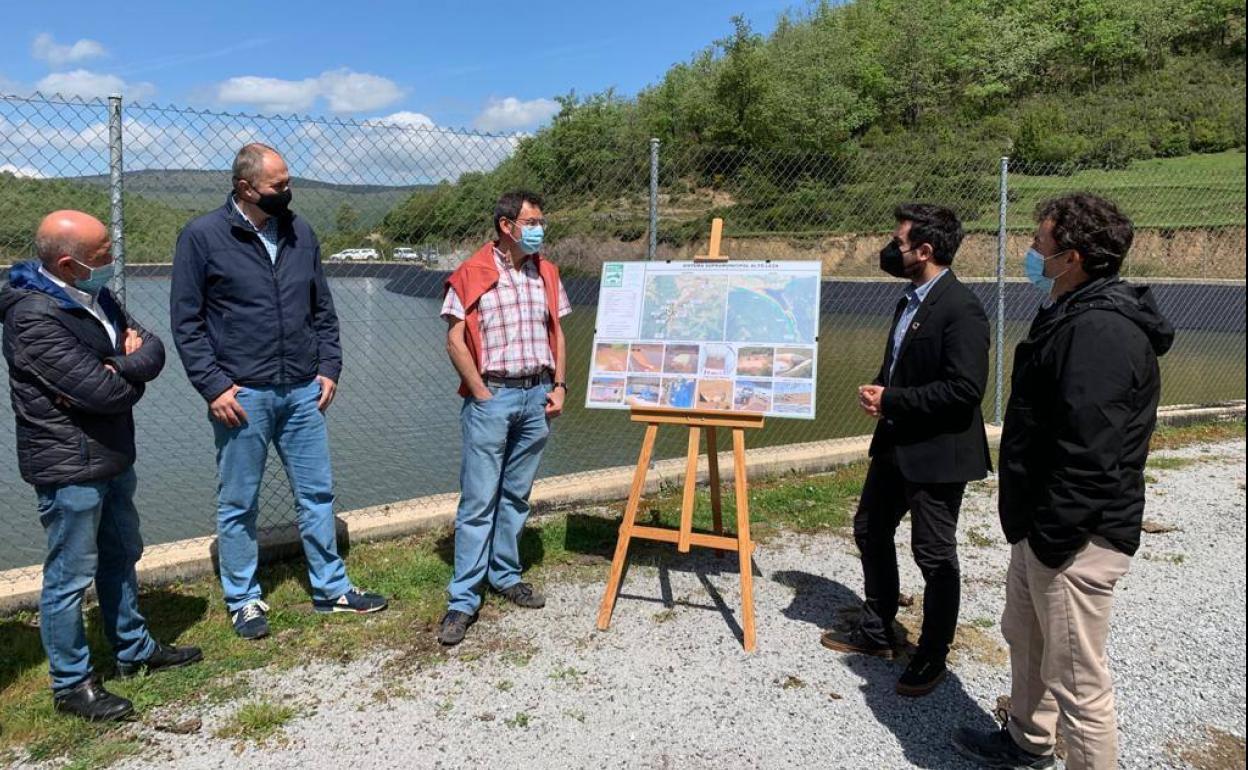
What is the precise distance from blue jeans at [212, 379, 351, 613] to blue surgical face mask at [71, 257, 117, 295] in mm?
711

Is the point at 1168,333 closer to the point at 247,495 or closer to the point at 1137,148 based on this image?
the point at 247,495

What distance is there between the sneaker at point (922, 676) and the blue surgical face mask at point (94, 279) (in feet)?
11.8

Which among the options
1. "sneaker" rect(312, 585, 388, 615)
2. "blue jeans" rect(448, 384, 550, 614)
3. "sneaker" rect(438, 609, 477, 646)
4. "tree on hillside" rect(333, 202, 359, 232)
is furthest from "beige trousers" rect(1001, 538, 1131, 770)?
"tree on hillside" rect(333, 202, 359, 232)

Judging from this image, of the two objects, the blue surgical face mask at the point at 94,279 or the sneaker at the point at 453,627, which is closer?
the blue surgical face mask at the point at 94,279

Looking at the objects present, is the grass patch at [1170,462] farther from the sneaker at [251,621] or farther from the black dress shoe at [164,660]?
the black dress shoe at [164,660]

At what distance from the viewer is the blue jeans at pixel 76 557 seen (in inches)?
114

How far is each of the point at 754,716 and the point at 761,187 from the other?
8.38m

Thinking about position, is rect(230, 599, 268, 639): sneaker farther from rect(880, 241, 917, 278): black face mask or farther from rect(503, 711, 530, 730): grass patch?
rect(880, 241, 917, 278): black face mask

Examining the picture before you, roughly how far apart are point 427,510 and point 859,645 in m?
2.80

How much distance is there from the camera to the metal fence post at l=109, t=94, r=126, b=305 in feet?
12.8

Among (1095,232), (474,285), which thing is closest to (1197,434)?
(1095,232)

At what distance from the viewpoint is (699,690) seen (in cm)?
333

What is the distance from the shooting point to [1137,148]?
134ft

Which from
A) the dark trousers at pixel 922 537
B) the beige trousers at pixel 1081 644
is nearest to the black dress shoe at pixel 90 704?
the dark trousers at pixel 922 537
